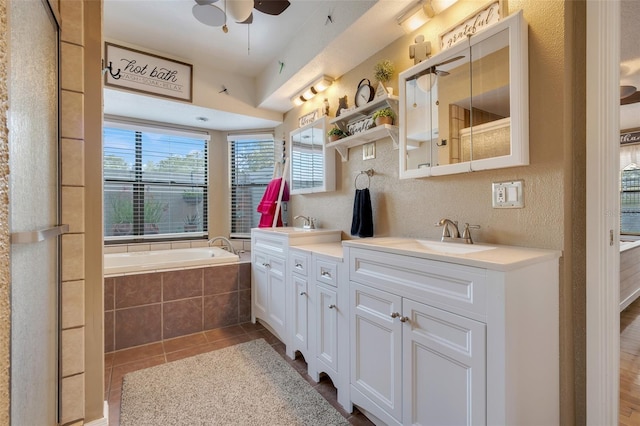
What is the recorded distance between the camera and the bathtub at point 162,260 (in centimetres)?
256

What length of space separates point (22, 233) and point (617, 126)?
214 centimetres

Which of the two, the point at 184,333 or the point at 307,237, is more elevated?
the point at 307,237

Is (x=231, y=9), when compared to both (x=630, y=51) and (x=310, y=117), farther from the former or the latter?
(x=630, y=51)

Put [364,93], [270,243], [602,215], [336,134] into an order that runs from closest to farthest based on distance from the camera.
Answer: [602,215], [364,93], [336,134], [270,243]

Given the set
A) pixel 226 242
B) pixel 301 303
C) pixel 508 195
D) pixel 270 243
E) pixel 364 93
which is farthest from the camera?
pixel 226 242

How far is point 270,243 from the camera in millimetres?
2605

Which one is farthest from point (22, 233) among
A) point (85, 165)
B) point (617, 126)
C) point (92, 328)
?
point (617, 126)

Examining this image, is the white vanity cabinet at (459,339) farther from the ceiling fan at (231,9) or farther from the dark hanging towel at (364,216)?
the ceiling fan at (231,9)

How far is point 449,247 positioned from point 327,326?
0.88 meters

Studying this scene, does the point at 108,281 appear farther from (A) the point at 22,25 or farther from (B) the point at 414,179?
(B) the point at 414,179

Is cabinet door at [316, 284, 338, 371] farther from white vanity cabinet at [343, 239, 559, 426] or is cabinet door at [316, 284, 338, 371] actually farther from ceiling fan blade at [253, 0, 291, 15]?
ceiling fan blade at [253, 0, 291, 15]

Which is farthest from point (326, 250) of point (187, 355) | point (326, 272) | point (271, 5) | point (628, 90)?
point (628, 90)

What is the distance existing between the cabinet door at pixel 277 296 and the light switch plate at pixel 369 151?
107cm

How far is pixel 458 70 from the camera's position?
158 centimetres
